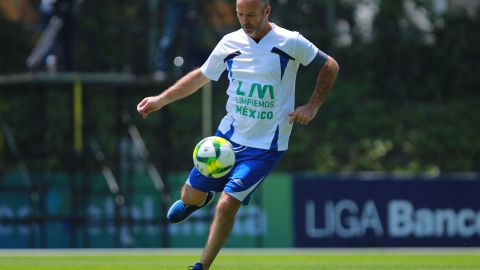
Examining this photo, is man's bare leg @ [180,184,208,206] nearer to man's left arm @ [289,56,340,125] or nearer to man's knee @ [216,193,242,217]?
man's knee @ [216,193,242,217]

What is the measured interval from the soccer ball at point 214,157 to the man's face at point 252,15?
0.98 metres

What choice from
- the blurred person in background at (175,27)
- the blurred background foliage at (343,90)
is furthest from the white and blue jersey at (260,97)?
the blurred background foliage at (343,90)

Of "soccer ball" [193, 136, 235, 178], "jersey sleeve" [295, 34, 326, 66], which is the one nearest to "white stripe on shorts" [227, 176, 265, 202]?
"soccer ball" [193, 136, 235, 178]

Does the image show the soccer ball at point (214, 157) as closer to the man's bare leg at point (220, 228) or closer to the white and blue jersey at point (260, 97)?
the white and blue jersey at point (260, 97)

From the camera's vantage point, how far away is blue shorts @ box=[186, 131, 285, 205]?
33.7ft

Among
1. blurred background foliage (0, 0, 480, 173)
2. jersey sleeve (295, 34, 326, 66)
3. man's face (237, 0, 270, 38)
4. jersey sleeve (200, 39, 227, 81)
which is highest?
man's face (237, 0, 270, 38)

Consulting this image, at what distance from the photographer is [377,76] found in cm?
2492

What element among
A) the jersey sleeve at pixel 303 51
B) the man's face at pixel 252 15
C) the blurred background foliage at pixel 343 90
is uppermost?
the man's face at pixel 252 15

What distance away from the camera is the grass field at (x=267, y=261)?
13.3 metres

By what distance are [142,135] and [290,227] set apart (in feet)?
13.3

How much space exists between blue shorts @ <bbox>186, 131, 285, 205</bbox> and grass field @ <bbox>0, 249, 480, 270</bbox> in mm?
2316

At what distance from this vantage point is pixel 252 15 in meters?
10.2

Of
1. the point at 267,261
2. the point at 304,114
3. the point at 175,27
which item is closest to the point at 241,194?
the point at 304,114

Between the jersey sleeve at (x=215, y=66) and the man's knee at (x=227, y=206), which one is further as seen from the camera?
the jersey sleeve at (x=215, y=66)
